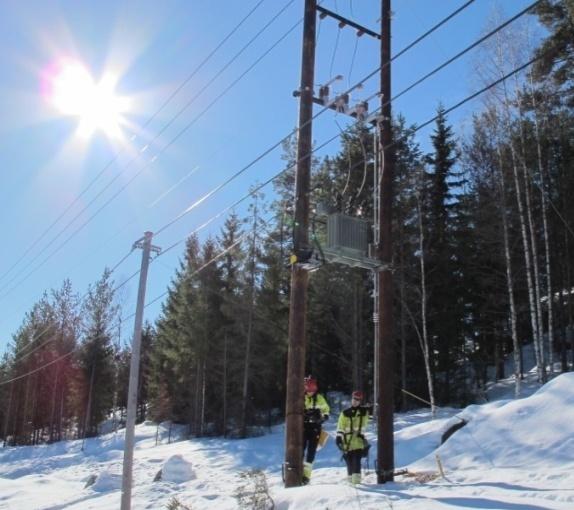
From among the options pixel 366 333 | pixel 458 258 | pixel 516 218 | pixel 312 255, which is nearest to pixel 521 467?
pixel 312 255

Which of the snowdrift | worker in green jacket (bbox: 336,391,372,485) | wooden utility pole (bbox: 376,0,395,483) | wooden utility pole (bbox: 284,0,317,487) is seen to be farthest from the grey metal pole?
the snowdrift

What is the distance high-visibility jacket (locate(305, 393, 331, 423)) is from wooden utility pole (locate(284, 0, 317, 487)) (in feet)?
4.49

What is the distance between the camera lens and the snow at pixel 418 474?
7.82m

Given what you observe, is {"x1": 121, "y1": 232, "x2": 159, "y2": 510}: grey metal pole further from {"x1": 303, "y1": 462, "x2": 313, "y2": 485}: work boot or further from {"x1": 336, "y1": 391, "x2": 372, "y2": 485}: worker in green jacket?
{"x1": 336, "y1": 391, "x2": 372, "y2": 485}: worker in green jacket

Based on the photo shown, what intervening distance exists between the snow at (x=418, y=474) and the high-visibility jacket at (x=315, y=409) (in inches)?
44.7

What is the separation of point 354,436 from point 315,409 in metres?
0.96

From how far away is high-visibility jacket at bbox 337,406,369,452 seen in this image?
1041cm

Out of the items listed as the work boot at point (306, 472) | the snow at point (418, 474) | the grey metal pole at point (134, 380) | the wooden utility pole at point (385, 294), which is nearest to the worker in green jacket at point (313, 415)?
the work boot at point (306, 472)

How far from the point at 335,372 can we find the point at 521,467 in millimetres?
21664

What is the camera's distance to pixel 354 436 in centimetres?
1048

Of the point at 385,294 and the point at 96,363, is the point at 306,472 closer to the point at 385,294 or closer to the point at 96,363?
the point at 385,294

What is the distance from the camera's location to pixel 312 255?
385 inches

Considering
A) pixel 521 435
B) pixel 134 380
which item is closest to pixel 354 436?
pixel 521 435

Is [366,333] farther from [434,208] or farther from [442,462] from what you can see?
[442,462]
